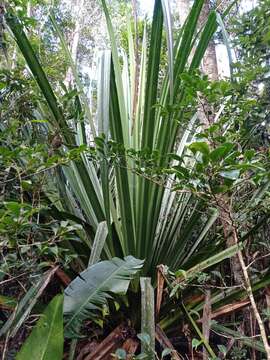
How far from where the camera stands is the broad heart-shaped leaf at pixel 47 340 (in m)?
0.73

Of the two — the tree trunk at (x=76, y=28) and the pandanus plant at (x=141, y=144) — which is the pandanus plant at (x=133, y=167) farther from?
the tree trunk at (x=76, y=28)

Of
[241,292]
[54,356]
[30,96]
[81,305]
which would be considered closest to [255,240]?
[241,292]

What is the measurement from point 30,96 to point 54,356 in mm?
1040

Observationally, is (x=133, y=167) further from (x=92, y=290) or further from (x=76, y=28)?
(x=76, y=28)

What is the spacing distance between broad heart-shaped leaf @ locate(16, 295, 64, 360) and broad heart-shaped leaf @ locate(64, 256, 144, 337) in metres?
0.13

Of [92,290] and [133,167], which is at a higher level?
[133,167]

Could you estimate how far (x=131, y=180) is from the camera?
54.8 inches

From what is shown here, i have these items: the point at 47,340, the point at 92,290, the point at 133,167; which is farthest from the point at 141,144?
the point at 47,340

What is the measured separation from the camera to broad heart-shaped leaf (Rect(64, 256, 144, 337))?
89 centimetres

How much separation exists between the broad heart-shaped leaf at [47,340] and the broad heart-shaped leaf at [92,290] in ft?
0.43

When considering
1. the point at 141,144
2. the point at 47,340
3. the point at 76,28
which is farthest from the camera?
the point at 76,28

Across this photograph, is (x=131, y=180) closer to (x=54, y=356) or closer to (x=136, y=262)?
(x=136, y=262)

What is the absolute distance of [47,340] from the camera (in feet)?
2.41

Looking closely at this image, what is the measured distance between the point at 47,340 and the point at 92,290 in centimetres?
22
